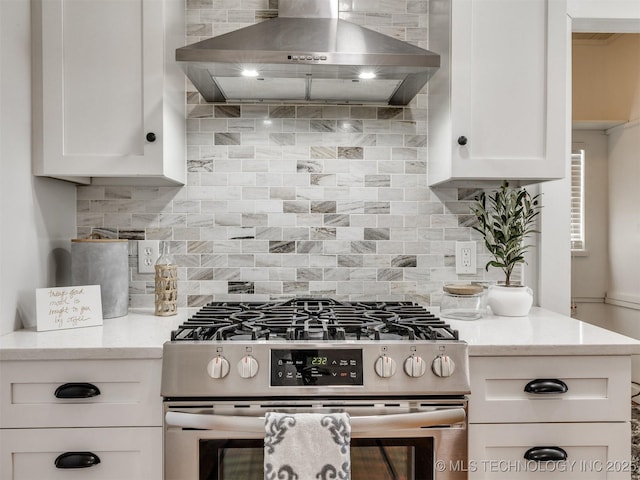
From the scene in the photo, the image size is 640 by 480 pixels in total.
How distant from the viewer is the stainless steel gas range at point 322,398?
1277mm

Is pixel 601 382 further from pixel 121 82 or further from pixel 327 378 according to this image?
pixel 121 82

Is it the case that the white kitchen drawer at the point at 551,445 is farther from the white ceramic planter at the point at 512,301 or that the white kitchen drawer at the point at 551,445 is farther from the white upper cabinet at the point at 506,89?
the white upper cabinet at the point at 506,89

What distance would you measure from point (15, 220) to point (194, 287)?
0.72 meters

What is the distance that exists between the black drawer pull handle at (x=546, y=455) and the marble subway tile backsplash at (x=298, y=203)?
778 mm

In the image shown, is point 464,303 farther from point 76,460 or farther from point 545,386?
point 76,460

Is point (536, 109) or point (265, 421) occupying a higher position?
point (536, 109)

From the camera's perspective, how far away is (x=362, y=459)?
1.30 meters

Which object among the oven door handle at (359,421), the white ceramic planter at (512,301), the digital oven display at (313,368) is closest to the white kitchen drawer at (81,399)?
the oven door handle at (359,421)

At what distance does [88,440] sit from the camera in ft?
4.27

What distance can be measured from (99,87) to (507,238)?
5.47 ft

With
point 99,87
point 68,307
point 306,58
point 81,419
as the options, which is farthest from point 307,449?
point 99,87

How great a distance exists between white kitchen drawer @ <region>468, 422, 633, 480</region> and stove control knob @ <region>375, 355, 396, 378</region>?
0.31 meters

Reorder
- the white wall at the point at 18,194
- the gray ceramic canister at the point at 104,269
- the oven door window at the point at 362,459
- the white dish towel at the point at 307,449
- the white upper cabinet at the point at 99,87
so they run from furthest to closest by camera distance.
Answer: the gray ceramic canister at the point at 104,269 → the white upper cabinet at the point at 99,87 → the white wall at the point at 18,194 → the oven door window at the point at 362,459 → the white dish towel at the point at 307,449

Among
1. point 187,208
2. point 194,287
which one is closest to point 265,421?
point 194,287
